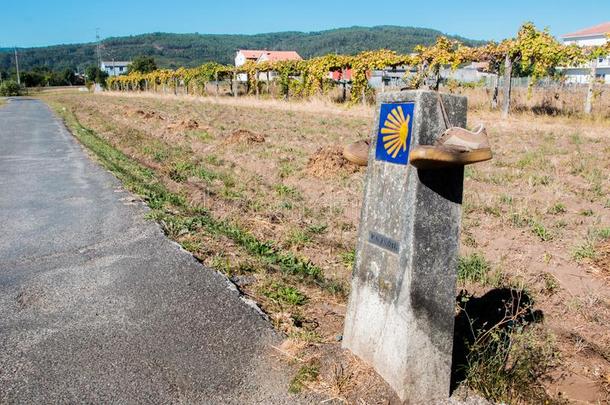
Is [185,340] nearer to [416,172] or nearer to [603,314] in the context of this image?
[416,172]

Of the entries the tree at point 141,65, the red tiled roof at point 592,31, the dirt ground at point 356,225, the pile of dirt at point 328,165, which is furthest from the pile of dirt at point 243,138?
the red tiled roof at point 592,31

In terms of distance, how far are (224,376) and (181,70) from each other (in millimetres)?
49870

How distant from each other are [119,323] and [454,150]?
8.88 feet

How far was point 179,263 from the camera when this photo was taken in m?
4.85

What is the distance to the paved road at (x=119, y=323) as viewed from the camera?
9.68 feet

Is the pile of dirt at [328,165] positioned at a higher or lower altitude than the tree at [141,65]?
lower

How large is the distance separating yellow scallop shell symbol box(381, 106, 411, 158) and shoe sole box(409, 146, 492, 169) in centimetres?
20

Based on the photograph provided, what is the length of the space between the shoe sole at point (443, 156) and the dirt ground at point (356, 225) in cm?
133

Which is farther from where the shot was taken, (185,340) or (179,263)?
(179,263)

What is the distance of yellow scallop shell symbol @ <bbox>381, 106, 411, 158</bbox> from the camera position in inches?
106

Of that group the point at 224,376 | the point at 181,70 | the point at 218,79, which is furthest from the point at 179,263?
the point at 181,70

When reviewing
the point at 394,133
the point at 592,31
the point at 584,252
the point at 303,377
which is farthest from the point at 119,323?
the point at 592,31

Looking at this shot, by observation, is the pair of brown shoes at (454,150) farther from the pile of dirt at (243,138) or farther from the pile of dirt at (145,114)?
the pile of dirt at (145,114)

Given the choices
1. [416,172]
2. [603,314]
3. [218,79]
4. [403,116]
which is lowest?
[603,314]
